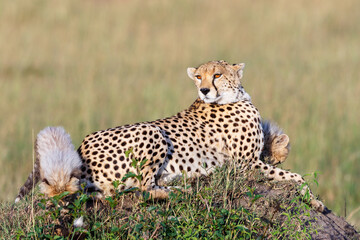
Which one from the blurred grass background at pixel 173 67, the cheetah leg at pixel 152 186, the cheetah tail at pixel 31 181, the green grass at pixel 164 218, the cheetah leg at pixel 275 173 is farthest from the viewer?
the blurred grass background at pixel 173 67

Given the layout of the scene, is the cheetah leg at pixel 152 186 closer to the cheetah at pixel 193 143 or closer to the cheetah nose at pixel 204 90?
the cheetah at pixel 193 143

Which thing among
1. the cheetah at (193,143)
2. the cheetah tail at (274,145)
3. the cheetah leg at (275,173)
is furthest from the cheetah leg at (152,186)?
the cheetah tail at (274,145)

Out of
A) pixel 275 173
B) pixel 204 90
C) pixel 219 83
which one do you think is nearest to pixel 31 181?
pixel 204 90

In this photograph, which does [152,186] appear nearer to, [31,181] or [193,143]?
[193,143]

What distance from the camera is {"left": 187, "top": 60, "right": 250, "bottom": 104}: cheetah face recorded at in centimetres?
422

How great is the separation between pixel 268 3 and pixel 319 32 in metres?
2.27

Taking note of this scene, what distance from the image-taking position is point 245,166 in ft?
13.8

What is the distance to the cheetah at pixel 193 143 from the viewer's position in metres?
3.70

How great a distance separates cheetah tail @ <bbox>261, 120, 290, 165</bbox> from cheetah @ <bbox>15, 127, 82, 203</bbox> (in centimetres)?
160

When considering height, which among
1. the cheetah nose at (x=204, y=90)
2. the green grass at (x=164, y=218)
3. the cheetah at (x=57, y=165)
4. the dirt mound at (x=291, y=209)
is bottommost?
the dirt mound at (x=291, y=209)

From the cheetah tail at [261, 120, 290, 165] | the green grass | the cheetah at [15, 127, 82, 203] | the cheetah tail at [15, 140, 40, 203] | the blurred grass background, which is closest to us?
the green grass

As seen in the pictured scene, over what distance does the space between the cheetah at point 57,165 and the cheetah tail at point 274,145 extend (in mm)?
1597

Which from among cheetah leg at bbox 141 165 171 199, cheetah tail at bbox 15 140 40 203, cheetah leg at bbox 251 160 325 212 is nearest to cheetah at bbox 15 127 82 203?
cheetah tail at bbox 15 140 40 203

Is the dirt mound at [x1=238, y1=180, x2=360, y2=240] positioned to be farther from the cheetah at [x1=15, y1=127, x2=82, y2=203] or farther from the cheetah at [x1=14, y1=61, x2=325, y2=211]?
the cheetah at [x1=15, y1=127, x2=82, y2=203]
